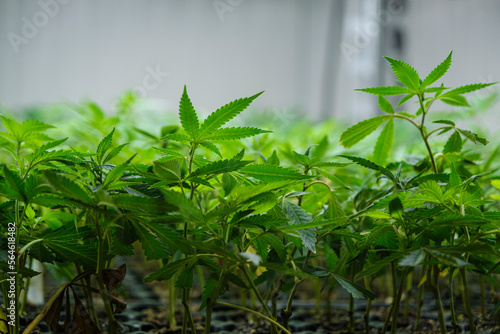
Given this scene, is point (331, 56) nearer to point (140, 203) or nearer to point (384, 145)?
point (384, 145)

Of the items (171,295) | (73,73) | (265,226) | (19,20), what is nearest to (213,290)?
(265,226)

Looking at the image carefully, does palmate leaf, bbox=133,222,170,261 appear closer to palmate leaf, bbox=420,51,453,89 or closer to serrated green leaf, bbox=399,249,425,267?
serrated green leaf, bbox=399,249,425,267

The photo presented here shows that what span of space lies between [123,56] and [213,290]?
4497 millimetres

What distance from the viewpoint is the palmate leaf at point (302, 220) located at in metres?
0.45

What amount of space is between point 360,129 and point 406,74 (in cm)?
10

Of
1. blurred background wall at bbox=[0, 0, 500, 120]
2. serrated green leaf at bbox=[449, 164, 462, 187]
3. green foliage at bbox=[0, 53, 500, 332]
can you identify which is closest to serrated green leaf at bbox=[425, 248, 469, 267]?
green foliage at bbox=[0, 53, 500, 332]

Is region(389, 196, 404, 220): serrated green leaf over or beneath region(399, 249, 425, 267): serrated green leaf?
over

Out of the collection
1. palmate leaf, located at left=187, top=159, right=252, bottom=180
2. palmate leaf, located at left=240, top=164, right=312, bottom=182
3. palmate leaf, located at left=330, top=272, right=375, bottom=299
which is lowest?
palmate leaf, located at left=330, top=272, right=375, bottom=299

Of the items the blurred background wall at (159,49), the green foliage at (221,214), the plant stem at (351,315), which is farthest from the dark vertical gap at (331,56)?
the green foliage at (221,214)

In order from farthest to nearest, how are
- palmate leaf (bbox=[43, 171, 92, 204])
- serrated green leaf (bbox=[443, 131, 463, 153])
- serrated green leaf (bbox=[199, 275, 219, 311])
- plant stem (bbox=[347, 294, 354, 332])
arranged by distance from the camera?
1. plant stem (bbox=[347, 294, 354, 332])
2. serrated green leaf (bbox=[443, 131, 463, 153])
3. serrated green leaf (bbox=[199, 275, 219, 311])
4. palmate leaf (bbox=[43, 171, 92, 204])

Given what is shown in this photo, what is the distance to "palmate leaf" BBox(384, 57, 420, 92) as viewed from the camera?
57 centimetres

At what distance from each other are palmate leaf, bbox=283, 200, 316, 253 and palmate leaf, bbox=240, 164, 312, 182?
4 cm

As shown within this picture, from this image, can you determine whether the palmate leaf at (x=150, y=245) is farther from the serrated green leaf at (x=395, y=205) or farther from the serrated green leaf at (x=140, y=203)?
the serrated green leaf at (x=395, y=205)

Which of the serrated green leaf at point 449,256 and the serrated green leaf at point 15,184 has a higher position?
the serrated green leaf at point 15,184
